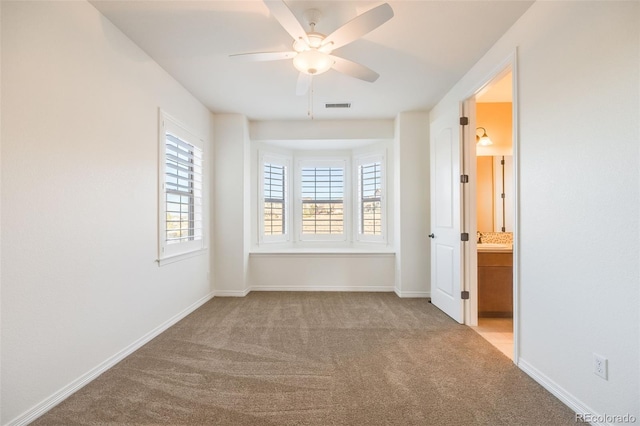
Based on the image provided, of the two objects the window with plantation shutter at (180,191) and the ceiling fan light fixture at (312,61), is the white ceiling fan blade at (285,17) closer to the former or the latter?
the ceiling fan light fixture at (312,61)

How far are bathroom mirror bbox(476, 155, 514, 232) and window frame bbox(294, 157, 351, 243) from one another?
214 cm

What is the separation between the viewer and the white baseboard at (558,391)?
5.47 ft

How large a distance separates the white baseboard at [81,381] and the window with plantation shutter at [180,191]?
74cm

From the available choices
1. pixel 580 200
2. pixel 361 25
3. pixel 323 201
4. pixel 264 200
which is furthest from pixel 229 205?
pixel 580 200

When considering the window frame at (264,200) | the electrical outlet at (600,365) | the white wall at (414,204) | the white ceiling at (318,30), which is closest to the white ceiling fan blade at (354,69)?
the white ceiling at (318,30)

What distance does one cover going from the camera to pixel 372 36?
7.86ft

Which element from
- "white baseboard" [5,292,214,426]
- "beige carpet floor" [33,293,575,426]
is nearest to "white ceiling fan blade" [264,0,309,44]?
"beige carpet floor" [33,293,575,426]

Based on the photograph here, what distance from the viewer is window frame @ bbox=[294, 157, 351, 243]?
5246mm

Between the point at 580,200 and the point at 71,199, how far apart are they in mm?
3156

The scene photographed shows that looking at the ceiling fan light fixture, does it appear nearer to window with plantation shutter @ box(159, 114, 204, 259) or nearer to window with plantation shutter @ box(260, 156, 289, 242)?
window with plantation shutter @ box(159, 114, 204, 259)

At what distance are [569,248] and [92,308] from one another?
318cm

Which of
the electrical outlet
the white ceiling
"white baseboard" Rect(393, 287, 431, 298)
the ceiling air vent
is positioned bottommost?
"white baseboard" Rect(393, 287, 431, 298)

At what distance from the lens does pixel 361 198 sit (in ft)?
17.0

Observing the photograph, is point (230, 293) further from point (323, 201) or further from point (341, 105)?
point (341, 105)
